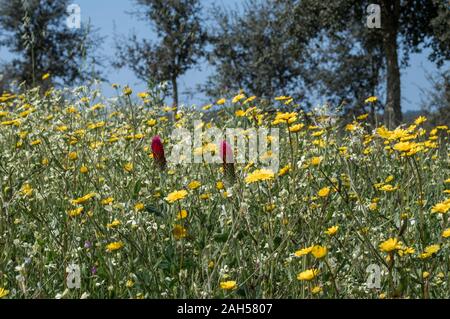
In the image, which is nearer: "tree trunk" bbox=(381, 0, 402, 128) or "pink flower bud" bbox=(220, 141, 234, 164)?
"pink flower bud" bbox=(220, 141, 234, 164)

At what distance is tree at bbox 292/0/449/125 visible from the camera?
889 inches

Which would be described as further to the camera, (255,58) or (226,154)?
(255,58)

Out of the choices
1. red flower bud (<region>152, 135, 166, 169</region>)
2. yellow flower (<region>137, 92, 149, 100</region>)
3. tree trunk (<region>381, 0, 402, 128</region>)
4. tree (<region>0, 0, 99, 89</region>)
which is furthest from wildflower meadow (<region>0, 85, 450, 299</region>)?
tree (<region>0, 0, 99, 89</region>)

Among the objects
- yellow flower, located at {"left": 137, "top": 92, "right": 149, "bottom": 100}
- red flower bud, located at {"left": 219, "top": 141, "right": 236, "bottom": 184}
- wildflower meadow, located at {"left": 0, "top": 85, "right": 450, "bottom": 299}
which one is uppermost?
yellow flower, located at {"left": 137, "top": 92, "right": 149, "bottom": 100}

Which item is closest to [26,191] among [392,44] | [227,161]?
[227,161]

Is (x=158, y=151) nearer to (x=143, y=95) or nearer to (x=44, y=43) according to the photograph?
(x=143, y=95)

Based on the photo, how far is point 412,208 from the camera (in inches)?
164

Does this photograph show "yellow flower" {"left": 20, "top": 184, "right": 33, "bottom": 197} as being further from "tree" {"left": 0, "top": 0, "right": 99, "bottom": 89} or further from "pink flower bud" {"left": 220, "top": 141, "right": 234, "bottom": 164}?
"tree" {"left": 0, "top": 0, "right": 99, "bottom": 89}

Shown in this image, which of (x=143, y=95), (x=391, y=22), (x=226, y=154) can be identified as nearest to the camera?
(x=226, y=154)

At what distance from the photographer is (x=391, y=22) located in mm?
23062

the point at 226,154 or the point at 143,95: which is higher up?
the point at 143,95

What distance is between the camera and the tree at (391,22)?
2258 centimetres

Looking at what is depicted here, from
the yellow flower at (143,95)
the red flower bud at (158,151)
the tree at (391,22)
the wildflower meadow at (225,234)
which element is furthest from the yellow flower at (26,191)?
the tree at (391,22)

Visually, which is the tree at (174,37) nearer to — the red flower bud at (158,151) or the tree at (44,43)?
the tree at (44,43)
